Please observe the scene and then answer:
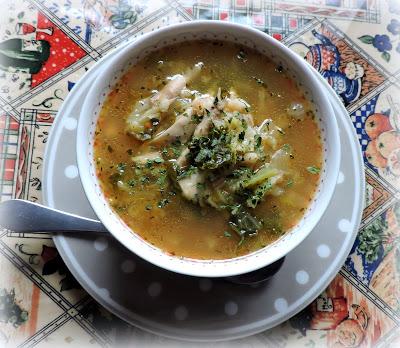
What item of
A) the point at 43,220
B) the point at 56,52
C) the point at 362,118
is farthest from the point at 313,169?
the point at 56,52

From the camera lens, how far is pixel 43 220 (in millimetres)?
2279

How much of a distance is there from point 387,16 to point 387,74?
30 centimetres

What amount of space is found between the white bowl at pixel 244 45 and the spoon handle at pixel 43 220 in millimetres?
266

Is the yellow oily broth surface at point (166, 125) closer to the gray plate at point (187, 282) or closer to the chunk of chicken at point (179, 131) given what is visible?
the chunk of chicken at point (179, 131)

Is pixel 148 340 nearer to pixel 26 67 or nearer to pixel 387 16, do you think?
pixel 26 67

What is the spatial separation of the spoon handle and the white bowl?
27cm

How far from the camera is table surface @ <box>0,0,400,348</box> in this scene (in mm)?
2408

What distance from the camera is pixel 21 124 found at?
8.42 ft

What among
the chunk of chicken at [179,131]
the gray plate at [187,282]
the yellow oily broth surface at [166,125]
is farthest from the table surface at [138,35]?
the chunk of chicken at [179,131]

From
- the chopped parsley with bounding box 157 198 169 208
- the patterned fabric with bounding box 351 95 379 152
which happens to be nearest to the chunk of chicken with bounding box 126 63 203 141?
the chopped parsley with bounding box 157 198 169 208

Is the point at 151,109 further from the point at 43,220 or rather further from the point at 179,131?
the point at 43,220

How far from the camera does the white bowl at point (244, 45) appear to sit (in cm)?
198

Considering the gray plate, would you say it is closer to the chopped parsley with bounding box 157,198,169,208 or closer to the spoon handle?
the spoon handle

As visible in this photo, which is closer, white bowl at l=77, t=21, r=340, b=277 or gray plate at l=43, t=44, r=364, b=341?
white bowl at l=77, t=21, r=340, b=277
